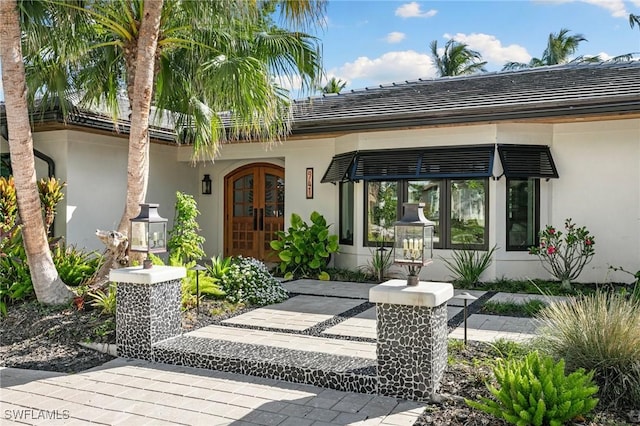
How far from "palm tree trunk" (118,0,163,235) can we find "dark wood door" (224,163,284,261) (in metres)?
5.74

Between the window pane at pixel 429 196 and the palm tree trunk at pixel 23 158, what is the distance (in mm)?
6035

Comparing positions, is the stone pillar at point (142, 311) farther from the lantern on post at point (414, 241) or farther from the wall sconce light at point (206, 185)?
the wall sconce light at point (206, 185)

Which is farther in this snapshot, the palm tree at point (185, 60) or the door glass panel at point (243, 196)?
the door glass panel at point (243, 196)

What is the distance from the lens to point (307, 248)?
388 inches

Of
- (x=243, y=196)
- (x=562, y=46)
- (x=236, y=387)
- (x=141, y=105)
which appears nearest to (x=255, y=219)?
(x=243, y=196)

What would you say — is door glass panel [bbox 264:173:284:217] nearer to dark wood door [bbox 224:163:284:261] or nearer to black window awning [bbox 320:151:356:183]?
dark wood door [bbox 224:163:284:261]

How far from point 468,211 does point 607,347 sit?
5.54 m

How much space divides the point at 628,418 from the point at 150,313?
4231mm

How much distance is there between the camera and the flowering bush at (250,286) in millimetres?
7324

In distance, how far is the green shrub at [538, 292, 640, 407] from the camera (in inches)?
145

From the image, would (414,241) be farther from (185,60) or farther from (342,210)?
(342,210)

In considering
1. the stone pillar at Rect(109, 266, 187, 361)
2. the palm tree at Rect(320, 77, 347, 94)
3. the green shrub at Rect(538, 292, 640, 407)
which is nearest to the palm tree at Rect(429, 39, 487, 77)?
the palm tree at Rect(320, 77, 347, 94)

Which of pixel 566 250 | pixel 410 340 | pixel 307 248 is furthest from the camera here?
pixel 307 248

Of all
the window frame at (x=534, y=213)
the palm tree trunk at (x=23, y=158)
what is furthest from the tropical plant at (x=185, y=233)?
the window frame at (x=534, y=213)
